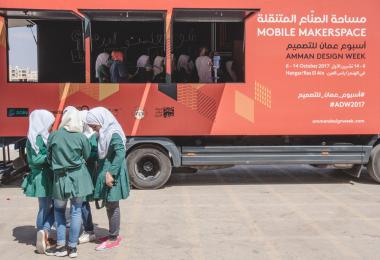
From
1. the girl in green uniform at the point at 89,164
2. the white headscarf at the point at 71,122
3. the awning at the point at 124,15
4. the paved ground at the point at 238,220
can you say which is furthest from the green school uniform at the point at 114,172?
the awning at the point at 124,15

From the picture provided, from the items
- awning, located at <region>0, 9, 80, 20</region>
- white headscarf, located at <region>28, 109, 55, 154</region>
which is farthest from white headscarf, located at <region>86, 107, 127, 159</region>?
awning, located at <region>0, 9, 80, 20</region>

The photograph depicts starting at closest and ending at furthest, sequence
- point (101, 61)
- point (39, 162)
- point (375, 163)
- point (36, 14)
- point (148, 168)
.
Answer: point (39, 162) < point (36, 14) < point (148, 168) < point (375, 163) < point (101, 61)

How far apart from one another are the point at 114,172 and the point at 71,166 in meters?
0.47

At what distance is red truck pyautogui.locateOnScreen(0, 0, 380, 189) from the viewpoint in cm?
896

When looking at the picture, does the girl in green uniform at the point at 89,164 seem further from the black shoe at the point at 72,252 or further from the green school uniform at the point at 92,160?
the black shoe at the point at 72,252

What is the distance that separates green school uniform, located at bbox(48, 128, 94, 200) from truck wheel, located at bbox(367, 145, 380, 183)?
6064 mm

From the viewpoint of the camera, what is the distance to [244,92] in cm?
913

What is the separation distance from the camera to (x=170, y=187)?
31.7 feet

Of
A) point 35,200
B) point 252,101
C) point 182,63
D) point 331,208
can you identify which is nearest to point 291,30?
point 252,101

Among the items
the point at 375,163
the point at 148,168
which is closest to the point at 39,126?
the point at 148,168

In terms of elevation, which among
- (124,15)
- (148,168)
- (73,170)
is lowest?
(148,168)

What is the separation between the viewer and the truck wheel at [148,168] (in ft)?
30.5

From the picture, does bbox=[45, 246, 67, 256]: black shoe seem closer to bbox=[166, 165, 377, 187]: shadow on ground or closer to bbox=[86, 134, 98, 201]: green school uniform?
bbox=[86, 134, 98, 201]: green school uniform

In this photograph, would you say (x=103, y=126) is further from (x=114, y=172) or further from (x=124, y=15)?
(x=124, y=15)
